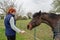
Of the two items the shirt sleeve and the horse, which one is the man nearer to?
the shirt sleeve

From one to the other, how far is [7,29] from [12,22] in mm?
410

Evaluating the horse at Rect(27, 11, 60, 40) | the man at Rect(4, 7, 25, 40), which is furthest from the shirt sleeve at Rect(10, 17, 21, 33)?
the horse at Rect(27, 11, 60, 40)

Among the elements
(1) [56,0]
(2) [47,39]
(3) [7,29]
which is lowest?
(2) [47,39]

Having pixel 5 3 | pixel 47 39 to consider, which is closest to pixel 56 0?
pixel 5 3

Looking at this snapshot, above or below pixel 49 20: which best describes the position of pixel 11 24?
below

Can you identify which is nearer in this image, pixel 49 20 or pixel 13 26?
pixel 13 26

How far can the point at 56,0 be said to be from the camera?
1058 inches

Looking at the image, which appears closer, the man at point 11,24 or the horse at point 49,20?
the man at point 11,24

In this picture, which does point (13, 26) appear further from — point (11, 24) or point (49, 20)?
point (49, 20)

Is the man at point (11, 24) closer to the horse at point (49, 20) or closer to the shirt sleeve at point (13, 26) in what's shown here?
the shirt sleeve at point (13, 26)

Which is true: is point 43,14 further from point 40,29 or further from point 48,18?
point 40,29

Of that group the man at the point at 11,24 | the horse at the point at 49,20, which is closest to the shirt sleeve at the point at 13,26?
the man at the point at 11,24

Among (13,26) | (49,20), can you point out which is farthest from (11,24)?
(49,20)

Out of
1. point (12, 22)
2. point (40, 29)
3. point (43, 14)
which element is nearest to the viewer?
point (12, 22)
